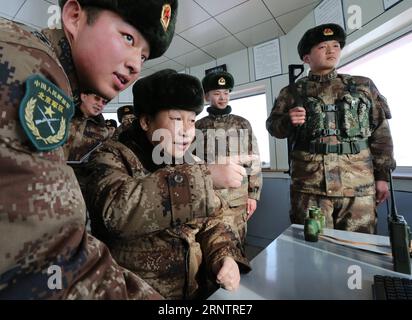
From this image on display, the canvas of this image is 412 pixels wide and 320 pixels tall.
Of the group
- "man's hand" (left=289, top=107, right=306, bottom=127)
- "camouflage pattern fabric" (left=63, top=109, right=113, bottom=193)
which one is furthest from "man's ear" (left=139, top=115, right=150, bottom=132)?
"man's hand" (left=289, top=107, right=306, bottom=127)

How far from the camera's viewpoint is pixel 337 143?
4.30 ft

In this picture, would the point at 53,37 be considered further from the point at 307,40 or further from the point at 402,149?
the point at 402,149

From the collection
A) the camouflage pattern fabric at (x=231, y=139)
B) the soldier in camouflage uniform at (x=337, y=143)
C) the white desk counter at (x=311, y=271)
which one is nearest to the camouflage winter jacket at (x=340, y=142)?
the soldier in camouflage uniform at (x=337, y=143)

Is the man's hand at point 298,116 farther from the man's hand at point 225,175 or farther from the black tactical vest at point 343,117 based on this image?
the man's hand at point 225,175

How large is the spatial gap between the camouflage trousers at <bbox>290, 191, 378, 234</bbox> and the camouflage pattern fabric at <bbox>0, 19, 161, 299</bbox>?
1256 mm

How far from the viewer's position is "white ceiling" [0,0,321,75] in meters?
2.05

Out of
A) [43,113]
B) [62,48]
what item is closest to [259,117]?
[62,48]

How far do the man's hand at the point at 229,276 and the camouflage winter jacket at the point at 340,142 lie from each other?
2.93ft

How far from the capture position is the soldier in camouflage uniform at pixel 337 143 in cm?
126

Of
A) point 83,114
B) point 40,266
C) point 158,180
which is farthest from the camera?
point 83,114

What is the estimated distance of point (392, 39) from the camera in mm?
1669

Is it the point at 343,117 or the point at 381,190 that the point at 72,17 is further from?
the point at 381,190
